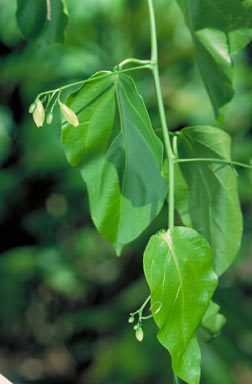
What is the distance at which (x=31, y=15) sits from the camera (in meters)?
0.40

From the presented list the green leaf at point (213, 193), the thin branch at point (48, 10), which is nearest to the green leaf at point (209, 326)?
the green leaf at point (213, 193)

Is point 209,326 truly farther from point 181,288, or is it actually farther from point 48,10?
point 48,10

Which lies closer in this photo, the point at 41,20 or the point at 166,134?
the point at 166,134

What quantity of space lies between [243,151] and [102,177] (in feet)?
3.53

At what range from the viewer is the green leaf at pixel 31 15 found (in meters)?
0.40

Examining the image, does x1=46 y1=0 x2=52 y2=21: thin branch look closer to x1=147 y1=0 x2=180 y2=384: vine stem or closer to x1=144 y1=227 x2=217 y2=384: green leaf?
x1=147 y1=0 x2=180 y2=384: vine stem

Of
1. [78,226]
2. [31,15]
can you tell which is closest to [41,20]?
[31,15]

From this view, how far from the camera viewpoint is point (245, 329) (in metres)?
1.37

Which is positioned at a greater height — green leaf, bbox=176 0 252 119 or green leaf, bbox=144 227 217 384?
green leaf, bbox=176 0 252 119

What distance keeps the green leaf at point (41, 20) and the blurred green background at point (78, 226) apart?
2.96 feet

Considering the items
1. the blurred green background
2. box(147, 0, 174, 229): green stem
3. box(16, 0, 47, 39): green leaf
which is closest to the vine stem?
box(147, 0, 174, 229): green stem

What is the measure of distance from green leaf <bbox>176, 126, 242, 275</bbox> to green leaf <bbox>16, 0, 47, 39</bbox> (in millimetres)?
151

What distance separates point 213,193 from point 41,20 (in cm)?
19

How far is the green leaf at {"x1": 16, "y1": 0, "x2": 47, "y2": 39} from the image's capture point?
40 cm
